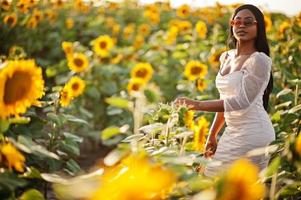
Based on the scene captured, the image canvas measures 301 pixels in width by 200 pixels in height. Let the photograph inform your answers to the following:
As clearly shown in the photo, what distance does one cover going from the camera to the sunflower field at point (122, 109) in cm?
140

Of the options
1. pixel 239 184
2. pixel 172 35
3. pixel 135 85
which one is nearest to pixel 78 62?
pixel 135 85

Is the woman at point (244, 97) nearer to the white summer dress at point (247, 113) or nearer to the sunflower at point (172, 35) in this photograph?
the white summer dress at point (247, 113)

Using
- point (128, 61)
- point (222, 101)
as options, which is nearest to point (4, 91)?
point (222, 101)

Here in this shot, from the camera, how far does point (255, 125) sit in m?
2.36

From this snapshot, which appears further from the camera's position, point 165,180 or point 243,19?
point 243,19

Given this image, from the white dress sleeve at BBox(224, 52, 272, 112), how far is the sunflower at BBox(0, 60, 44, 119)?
910 millimetres

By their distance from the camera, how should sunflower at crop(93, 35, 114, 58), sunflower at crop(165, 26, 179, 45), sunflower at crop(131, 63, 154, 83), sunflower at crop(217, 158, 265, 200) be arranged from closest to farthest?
sunflower at crop(217, 158, 265, 200), sunflower at crop(131, 63, 154, 83), sunflower at crop(93, 35, 114, 58), sunflower at crop(165, 26, 179, 45)

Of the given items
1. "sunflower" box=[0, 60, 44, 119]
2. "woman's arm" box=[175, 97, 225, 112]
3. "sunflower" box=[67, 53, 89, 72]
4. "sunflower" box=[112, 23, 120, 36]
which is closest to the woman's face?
"woman's arm" box=[175, 97, 225, 112]

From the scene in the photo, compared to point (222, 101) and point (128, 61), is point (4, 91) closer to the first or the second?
point (222, 101)

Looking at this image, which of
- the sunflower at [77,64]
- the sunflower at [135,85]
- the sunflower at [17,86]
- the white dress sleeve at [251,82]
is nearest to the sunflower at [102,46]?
the sunflower at [77,64]

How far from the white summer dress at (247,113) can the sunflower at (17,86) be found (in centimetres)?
90

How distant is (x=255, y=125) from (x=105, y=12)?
18.4ft

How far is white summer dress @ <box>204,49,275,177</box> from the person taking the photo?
232cm

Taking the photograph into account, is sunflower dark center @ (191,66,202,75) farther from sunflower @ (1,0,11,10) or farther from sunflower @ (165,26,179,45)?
sunflower @ (1,0,11,10)
